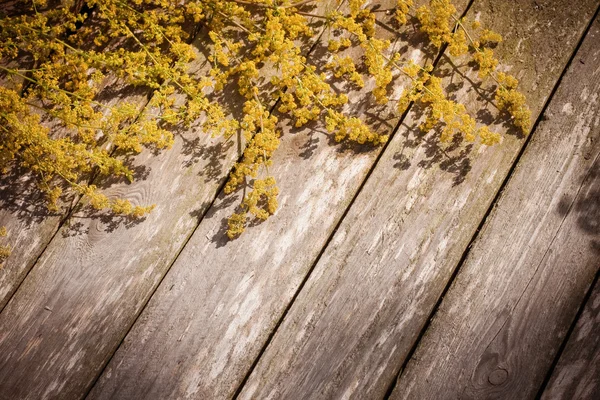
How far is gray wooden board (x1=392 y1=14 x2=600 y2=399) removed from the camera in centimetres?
151

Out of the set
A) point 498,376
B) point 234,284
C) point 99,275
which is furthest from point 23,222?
point 498,376

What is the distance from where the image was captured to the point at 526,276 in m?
1.56

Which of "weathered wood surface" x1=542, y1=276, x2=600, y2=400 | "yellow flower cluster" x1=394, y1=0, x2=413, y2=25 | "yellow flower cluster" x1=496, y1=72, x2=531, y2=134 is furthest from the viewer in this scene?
"yellow flower cluster" x1=394, y1=0, x2=413, y2=25

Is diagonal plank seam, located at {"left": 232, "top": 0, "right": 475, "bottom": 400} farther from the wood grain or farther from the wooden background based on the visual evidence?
the wood grain

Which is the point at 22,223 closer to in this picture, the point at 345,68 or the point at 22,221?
the point at 22,221

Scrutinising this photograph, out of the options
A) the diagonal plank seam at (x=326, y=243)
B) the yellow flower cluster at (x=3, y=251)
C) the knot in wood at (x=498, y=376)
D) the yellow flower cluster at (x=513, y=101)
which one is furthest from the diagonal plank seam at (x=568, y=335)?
the yellow flower cluster at (x=3, y=251)

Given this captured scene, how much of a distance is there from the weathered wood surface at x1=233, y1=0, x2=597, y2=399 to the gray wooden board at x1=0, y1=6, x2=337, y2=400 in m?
0.46

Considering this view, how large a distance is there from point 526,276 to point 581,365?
33 cm

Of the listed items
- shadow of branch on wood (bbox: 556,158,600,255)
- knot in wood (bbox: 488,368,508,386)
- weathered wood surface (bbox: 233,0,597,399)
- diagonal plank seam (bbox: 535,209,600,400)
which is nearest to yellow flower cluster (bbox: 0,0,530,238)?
weathered wood surface (bbox: 233,0,597,399)

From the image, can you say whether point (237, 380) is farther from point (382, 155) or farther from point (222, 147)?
point (382, 155)

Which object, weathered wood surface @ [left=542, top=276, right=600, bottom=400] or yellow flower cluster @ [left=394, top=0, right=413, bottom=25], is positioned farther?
yellow flower cluster @ [left=394, top=0, right=413, bottom=25]

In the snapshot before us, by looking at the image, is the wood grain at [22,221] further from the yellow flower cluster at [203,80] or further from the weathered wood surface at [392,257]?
the weathered wood surface at [392,257]

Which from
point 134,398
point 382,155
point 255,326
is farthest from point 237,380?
point 382,155

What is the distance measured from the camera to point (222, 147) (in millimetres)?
1713
